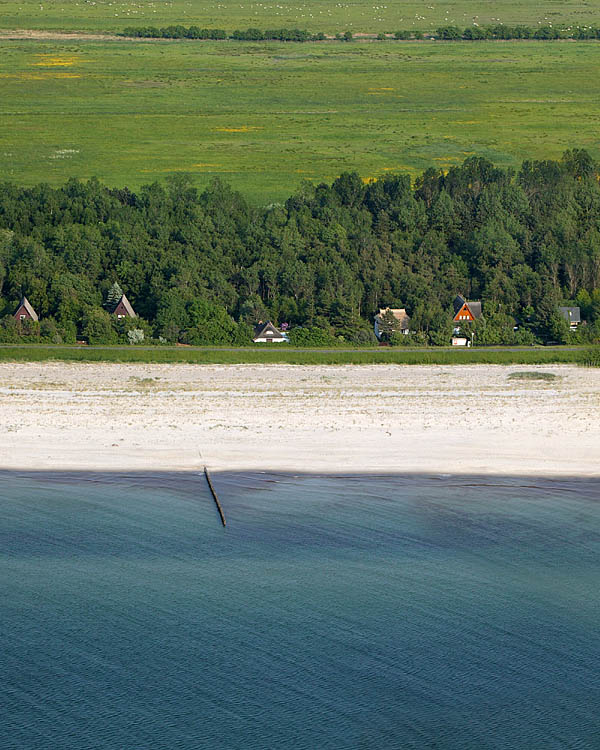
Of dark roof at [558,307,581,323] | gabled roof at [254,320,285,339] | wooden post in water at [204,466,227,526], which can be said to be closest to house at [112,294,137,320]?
gabled roof at [254,320,285,339]

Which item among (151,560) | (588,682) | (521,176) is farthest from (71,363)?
(521,176)

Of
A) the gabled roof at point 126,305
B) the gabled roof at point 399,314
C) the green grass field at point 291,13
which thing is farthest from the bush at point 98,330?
the green grass field at point 291,13

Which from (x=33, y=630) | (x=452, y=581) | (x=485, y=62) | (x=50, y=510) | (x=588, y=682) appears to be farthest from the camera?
(x=485, y=62)

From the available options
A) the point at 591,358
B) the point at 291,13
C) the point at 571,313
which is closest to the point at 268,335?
the point at 591,358

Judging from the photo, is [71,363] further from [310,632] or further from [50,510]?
[310,632]

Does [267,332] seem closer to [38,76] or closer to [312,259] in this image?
[312,259]

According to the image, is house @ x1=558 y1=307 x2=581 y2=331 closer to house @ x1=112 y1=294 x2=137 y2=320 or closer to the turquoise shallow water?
house @ x1=112 y1=294 x2=137 y2=320
